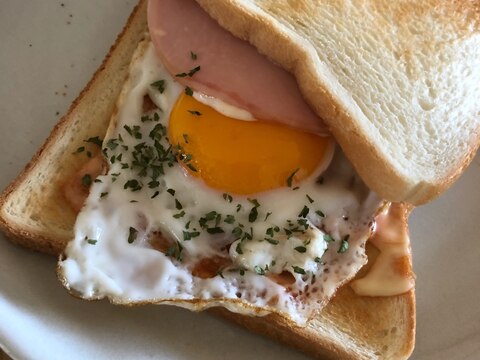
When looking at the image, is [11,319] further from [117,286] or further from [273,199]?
[273,199]

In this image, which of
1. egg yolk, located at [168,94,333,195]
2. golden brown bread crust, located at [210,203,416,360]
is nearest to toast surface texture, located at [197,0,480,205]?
egg yolk, located at [168,94,333,195]

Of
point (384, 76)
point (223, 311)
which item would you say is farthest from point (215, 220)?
point (384, 76)

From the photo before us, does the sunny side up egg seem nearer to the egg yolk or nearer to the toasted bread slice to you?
the egg yolk

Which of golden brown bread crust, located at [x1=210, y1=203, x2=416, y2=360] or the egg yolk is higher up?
the egg yolk

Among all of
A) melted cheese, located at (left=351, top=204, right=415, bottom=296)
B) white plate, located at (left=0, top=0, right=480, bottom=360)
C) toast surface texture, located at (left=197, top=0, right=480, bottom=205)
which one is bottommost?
white plate, located at (left=0, top=0, right=480, bottom=360)

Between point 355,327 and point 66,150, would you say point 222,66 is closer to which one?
point 66,150

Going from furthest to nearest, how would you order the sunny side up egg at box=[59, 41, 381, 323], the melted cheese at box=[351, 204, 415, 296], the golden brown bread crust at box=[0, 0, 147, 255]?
1. the melted cheese at box=[351, 204, 415, 296]
2. the golden brown bread crust at box=[0, 0, 147, 255]
3. the sunny side up egg at box=[59, 41, 381, 323]

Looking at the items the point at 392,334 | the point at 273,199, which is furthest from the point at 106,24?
the point at 392,334
